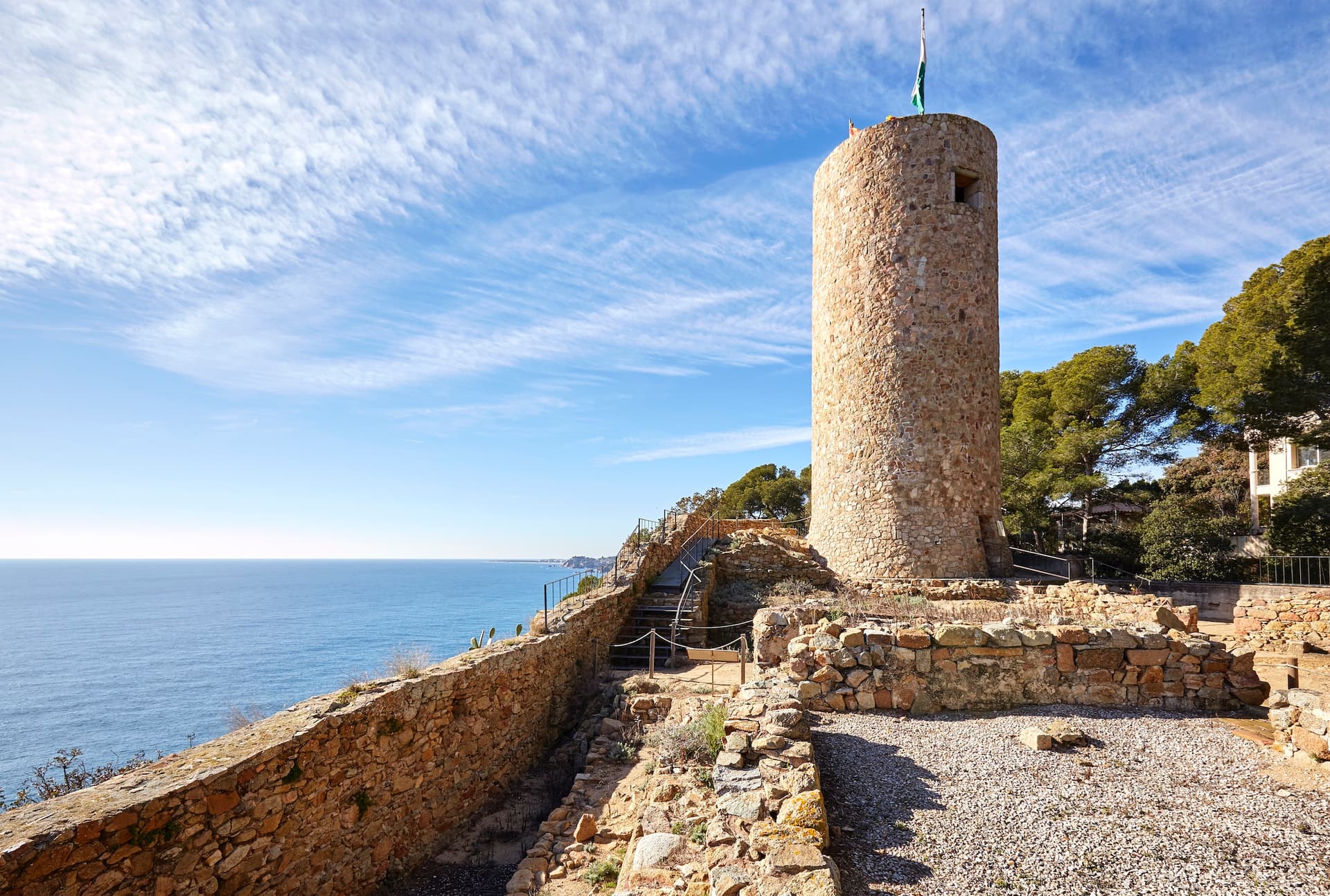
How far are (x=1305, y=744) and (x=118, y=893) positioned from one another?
9.51 m

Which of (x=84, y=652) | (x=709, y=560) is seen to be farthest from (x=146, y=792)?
(x=84, y=652)

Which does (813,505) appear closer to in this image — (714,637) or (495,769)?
(714,637)

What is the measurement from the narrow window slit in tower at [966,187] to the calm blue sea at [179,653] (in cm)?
1639

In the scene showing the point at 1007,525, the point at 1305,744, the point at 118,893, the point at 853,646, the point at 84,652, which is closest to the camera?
the point at 118,893

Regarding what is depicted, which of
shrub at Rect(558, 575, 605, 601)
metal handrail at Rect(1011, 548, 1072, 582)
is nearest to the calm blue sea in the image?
shrub at Rect(558, 575, 605, 601)

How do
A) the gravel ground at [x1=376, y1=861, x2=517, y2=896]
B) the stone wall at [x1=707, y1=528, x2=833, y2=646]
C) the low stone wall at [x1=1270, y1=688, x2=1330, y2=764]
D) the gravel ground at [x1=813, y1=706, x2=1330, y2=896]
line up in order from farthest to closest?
the stone wall at [x1=707, y1=528, x2=833, y2=646] < the gravel ground at [x1=376, y1=861, x2=517, y2=896] < the low stone wall at [x1=1270, y1=688, x2=1330, y2=764] < the gravel ground at [x1=813, y1=706, x2=1330, y2=896]

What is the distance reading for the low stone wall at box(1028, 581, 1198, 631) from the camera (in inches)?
429

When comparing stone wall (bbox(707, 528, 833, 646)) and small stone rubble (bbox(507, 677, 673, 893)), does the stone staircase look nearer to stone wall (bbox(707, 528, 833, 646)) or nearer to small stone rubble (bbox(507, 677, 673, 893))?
stone wall (bbox(707, 528, 833, 646))

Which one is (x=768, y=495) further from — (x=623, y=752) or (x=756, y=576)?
(x=623, y=752)

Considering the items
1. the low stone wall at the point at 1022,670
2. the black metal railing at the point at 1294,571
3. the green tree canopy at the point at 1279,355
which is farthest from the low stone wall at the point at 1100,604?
the green tree canopy at the point at 1279,355

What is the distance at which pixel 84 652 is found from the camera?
152 ft

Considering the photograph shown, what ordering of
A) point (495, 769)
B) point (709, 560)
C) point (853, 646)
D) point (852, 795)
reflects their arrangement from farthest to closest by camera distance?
point (709, 560) < point (495, 769) < point (853, 646) < point (852, 795)

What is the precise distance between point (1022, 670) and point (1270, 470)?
24702 millimetres

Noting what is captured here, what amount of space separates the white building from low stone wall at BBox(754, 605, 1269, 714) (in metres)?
19.1
